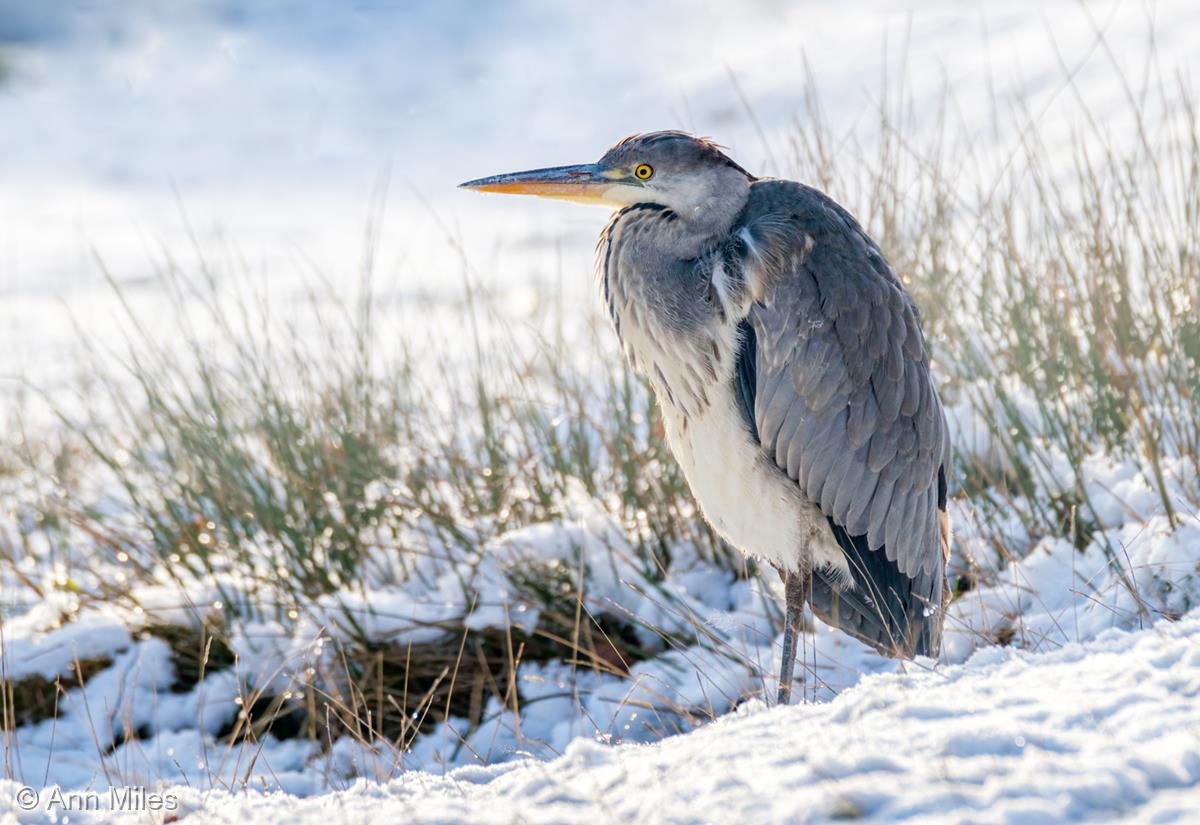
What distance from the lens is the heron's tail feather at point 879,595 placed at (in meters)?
3.24

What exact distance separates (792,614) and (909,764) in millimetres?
1696

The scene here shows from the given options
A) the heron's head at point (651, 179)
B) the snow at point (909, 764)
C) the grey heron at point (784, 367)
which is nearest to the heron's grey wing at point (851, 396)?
the grey heron at point (784, 367)

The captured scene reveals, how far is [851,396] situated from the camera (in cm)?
312

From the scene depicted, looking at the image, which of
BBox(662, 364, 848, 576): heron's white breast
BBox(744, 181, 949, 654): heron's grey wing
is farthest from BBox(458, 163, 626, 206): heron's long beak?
BBox(662, 364, 848, 576): heron's white breast

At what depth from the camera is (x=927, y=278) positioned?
4.46 m

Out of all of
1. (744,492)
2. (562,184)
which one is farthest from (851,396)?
(562,184)

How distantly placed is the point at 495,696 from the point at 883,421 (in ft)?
5.41

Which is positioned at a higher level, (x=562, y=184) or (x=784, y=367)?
(x=562, y=184)

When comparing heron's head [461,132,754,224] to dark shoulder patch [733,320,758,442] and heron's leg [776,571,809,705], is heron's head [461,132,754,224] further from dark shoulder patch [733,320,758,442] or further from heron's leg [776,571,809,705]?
heron's leg [776,571,809,705]

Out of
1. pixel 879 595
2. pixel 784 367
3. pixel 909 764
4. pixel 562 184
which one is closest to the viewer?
pixel 909 764

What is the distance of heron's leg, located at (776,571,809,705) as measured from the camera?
10.2ft

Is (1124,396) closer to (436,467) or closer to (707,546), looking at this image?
(707,546)

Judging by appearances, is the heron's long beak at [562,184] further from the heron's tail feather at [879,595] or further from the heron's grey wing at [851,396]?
the heron's tail feather at [879,595]

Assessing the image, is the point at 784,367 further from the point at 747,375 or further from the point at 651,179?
the point at 651,179
